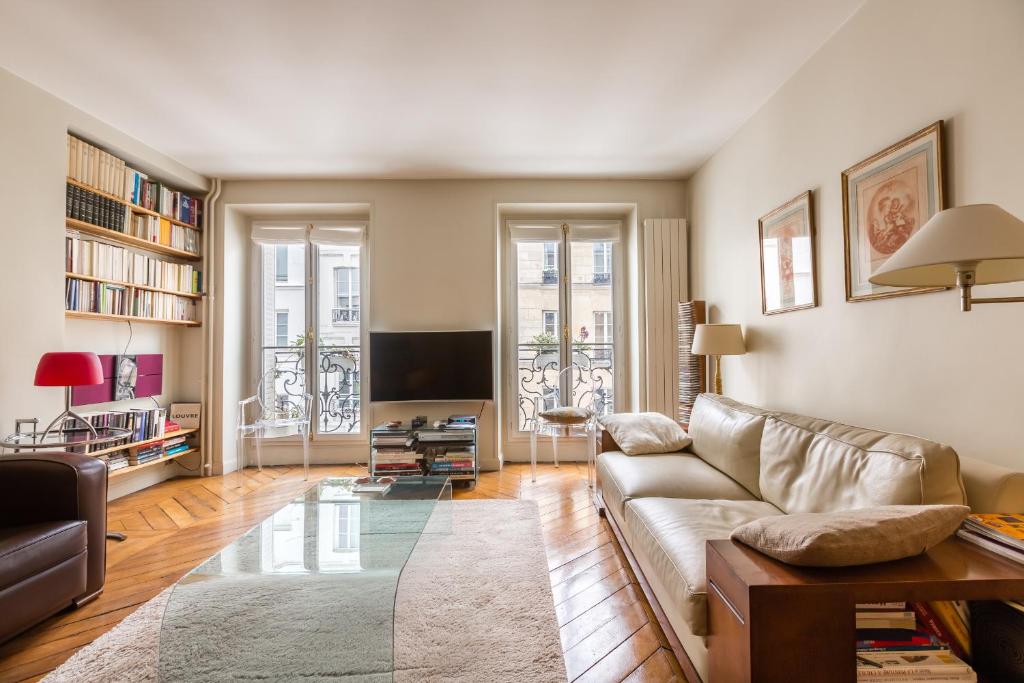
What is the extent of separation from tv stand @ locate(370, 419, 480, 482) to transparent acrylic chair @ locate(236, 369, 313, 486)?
956 millimetres

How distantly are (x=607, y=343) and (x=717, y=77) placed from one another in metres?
2.50

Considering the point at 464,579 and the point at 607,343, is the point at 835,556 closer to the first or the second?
the point at 464,579

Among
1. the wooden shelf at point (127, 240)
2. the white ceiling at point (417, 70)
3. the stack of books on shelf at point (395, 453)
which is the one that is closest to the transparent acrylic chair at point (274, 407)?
the stack of books on shelf at point (395, 453)

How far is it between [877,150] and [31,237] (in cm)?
448

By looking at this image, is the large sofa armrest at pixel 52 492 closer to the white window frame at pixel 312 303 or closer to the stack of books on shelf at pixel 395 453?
the stack of books on shelf at pixel 395 453

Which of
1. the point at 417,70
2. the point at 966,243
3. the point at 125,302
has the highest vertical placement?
the point at 417,70

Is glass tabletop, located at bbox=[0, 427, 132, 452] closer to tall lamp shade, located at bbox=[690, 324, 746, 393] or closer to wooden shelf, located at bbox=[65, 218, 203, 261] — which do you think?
wooden shelf, located at bbox=[65, 218, 203, 261]

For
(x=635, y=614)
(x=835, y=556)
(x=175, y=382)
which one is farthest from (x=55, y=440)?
(x=835, y=556)

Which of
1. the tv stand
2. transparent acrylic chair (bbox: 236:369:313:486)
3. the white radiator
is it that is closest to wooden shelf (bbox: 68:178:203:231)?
transparent acrylic chair (bbox: 236:369:313:486)

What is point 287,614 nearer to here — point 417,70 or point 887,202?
point 417,70

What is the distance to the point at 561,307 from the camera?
4.59 m

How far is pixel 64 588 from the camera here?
1.87m

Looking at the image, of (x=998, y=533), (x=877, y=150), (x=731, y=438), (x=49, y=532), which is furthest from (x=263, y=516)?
(x=877, y=150)

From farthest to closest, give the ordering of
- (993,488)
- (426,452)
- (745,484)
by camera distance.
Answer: (426,452) < (745,484) < (993,488)
